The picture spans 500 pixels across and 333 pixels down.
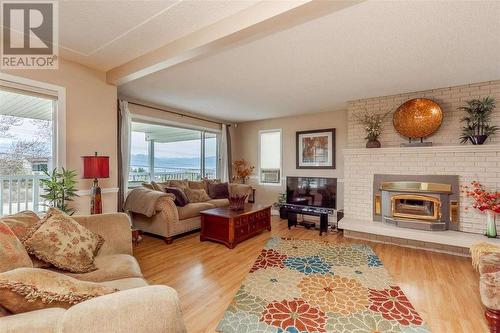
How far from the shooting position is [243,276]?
2.66m

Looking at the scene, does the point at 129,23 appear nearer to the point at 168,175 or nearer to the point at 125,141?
the point at 125,141

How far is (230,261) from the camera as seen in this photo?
308 cm

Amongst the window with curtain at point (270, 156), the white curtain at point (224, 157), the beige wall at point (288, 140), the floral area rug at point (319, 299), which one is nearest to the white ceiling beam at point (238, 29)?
the floral area rug at point (319, 299)

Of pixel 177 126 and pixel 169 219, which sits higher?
pixel 177 126

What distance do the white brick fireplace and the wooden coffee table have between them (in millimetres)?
1501

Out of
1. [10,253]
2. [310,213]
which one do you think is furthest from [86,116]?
[310,213]

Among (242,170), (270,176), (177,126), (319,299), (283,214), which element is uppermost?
(177,126)

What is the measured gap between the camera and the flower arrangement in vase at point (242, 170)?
20.7 ft

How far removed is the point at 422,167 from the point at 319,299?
282 cm

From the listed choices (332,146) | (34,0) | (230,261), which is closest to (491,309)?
(230,261)

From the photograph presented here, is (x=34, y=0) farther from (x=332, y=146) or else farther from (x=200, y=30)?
(x=332, y=146)

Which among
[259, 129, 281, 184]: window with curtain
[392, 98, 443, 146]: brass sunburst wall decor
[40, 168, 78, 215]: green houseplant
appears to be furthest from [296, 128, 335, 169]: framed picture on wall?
[40, 168, 78, 215]: green houseplant

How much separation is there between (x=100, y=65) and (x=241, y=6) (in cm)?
216

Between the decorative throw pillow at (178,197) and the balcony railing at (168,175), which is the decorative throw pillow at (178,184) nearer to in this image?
the decorative throw pillow at (178,197)
